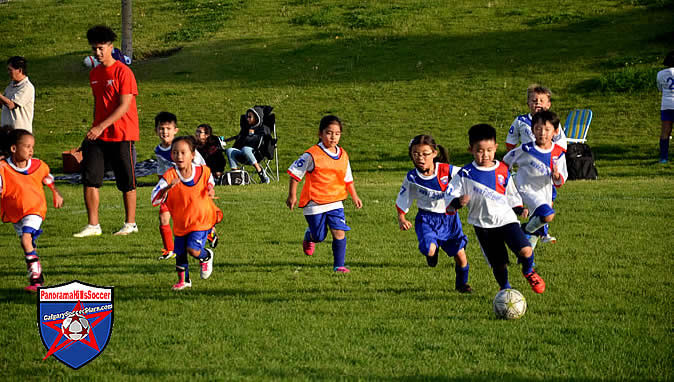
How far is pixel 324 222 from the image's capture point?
8219 millimetres

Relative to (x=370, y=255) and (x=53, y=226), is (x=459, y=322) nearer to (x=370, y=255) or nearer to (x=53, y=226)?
(x=370, y=255)

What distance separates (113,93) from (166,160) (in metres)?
1.12

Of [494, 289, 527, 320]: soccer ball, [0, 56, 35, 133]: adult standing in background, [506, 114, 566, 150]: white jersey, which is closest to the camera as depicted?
[494, 289, 527, 320]: soccer ball

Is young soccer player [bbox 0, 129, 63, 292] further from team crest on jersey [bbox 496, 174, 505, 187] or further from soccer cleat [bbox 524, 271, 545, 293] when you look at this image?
soccer cleat [bbox 524, 271, 545, 293]

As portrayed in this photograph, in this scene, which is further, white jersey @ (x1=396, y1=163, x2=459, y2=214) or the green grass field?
white jersey @ (x1=396, y1=163, x2=459, y2=214)

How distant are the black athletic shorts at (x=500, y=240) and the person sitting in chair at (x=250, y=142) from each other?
35.1 feet

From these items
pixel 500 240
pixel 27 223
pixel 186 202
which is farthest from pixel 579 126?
pixel 27 223

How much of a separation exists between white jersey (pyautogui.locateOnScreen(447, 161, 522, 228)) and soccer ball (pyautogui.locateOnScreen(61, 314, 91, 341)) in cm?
358

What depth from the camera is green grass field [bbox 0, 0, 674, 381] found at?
Answer: 5.14m

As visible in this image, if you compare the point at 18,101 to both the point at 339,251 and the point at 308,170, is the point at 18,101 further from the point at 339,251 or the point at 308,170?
the point at 339,251

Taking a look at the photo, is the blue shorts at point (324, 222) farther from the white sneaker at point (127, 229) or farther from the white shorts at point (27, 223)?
the white sneaker at point (127, 229)

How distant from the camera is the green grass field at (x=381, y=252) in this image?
Result: 202 inches

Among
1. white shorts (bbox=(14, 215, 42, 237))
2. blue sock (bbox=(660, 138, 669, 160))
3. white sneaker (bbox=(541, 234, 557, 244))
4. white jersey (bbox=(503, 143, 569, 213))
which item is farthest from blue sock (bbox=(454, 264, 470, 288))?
blue sock (bbox=(660, 138, 669, 160))

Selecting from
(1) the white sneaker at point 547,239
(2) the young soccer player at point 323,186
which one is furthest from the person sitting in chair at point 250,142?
(1) the white sneaker at point 547,239
